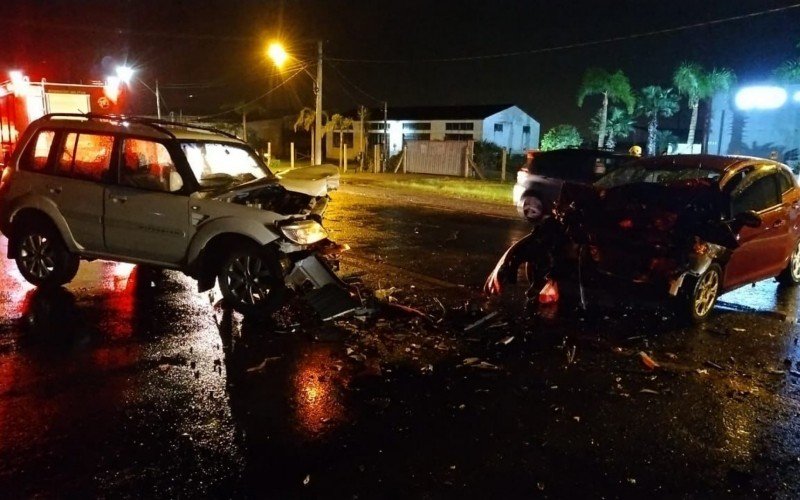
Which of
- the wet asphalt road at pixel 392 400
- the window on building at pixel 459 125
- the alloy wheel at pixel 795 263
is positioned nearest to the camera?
the wet asphalt road at pixel 392 400

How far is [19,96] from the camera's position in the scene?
1386 centimetres

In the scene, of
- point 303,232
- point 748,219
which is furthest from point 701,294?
point 303,232

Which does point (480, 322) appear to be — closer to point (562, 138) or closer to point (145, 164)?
point (145, 164)

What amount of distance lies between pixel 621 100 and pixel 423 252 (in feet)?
104

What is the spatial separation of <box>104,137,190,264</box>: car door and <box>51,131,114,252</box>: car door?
160mm

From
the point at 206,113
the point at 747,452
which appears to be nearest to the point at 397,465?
the point at 747,452

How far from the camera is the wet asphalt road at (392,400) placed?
365cm

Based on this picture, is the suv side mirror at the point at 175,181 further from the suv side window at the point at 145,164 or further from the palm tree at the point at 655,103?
the palm tree at the point at 655,103

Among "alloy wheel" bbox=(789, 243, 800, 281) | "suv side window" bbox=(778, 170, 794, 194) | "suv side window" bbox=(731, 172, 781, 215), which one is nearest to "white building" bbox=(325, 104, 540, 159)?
"alloy wheel" bbox=(789, 243, 800, 281)

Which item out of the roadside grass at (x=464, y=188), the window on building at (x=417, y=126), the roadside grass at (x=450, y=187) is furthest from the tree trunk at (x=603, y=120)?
the roadside grass at (x=464, y=188)

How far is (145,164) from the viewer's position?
7.07 m

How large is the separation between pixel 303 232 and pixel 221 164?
161 centimetres

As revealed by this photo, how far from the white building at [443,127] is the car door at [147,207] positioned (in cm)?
4263

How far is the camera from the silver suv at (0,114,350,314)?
261 inches
